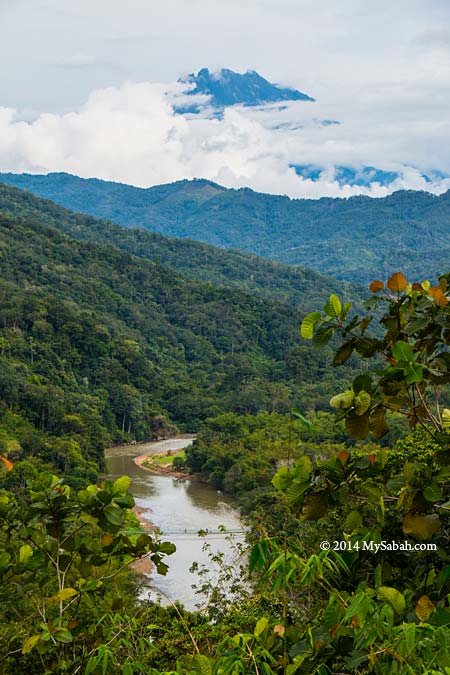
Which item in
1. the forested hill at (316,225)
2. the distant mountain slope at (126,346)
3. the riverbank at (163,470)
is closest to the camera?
the riverbank at (163,470)

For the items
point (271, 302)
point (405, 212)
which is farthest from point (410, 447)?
point (405, 212)

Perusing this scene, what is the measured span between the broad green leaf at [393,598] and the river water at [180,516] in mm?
9326

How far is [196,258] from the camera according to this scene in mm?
81062

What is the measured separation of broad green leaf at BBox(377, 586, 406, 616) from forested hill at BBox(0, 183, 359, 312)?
222 ft

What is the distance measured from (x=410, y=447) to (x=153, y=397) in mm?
32931

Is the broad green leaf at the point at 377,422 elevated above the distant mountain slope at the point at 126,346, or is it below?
above

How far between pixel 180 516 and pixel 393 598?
1938cm

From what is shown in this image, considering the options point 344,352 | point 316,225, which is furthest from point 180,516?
point 316,225

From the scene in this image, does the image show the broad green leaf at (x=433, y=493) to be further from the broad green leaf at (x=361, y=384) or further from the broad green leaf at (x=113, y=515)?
the broad green leaf at (x=113, y=515)

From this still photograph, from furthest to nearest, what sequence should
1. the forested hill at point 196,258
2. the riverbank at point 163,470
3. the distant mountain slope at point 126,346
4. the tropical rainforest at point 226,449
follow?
the forested hill at point 196,258
the distant mountain slope at point 126,346
the riverbank at point 163,470
the tropical rainforest at point 226,449

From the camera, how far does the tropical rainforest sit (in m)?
1.47

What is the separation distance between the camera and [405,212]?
154250mm

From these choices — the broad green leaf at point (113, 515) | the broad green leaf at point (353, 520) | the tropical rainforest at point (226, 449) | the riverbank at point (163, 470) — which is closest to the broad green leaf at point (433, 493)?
the tropical rainforest at point (226, 449)

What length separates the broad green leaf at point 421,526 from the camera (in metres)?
1.48
